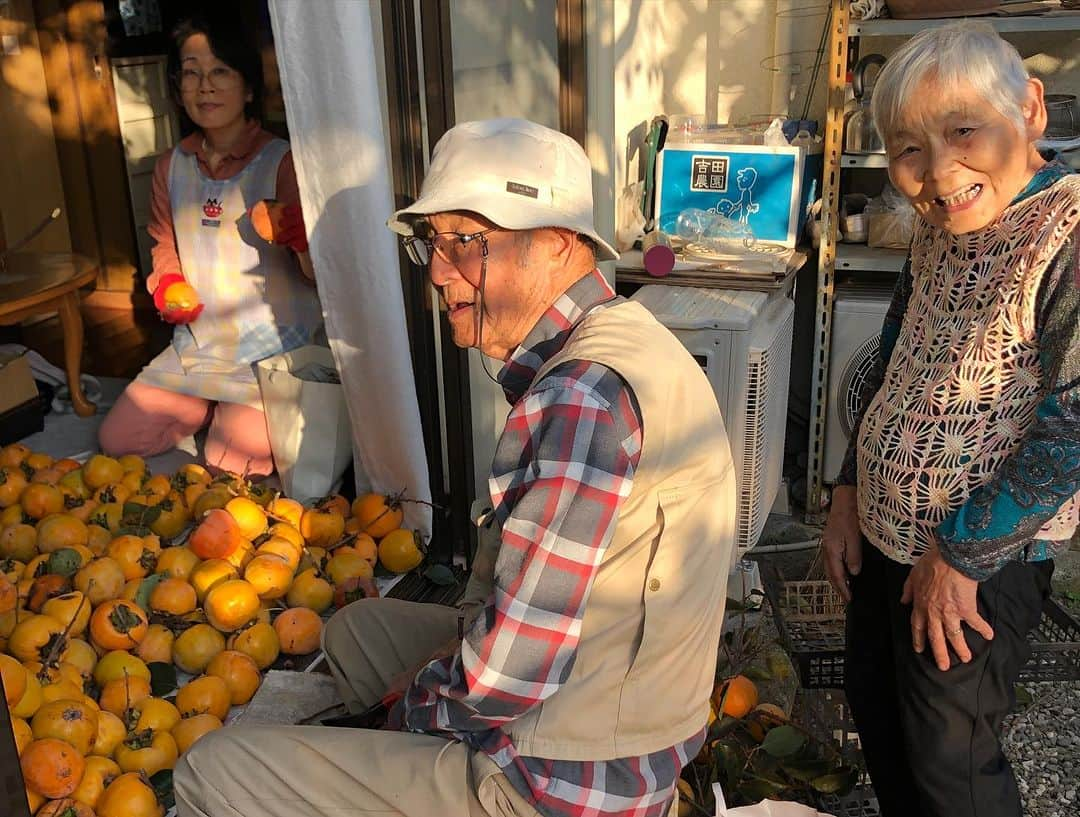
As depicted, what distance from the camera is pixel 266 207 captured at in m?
3.38

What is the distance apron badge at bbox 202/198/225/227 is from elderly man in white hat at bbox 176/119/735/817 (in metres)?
2.13

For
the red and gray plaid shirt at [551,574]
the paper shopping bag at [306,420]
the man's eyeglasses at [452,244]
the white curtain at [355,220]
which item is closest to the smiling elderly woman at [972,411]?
the red and gray plaid shirt at [551,574]

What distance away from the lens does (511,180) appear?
163 centimetres

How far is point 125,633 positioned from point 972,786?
1832 millimetres

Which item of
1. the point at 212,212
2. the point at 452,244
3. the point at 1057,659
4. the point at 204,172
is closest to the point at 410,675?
the point at 452,244

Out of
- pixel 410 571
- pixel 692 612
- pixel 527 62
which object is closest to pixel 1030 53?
pixel 527 62

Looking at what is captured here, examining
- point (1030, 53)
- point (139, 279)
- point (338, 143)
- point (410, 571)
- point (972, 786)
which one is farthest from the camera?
point (139, 279)

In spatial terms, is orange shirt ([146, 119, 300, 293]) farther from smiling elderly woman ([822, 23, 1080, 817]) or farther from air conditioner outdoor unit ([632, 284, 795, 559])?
smiling elderly woman ([822, 23, 1080, 817])

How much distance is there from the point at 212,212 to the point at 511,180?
233 centimetres

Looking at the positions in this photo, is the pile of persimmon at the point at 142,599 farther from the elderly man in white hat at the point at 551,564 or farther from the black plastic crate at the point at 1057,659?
the black plastic crate at the point at 1057,659

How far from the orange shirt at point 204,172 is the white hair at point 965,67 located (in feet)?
7.36

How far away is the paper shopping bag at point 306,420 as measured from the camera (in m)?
3.34

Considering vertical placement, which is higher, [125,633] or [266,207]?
[266,207]

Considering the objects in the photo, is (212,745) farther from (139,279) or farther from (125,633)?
(139,279)
